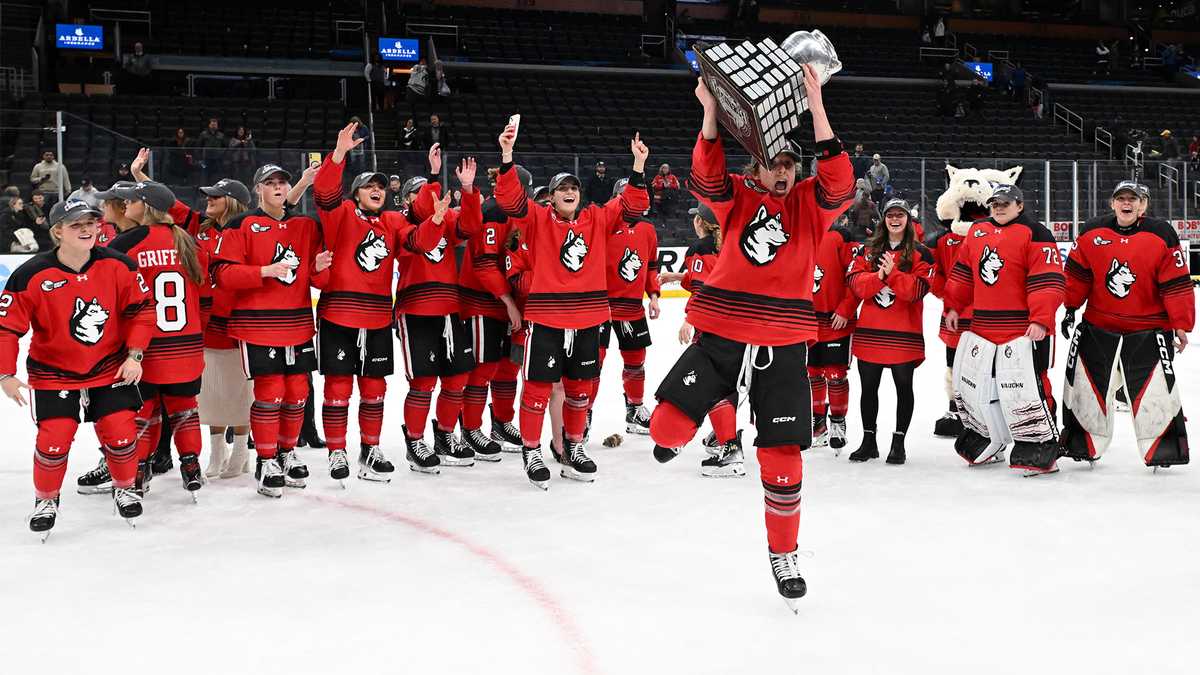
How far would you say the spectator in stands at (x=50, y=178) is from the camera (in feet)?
37.5

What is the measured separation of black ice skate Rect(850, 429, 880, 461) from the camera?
18.4 feet

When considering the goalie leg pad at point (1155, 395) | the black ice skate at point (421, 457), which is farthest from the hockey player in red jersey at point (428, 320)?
the goalie leg pad at point (1155, 395)

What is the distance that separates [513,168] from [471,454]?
1580 millimetres

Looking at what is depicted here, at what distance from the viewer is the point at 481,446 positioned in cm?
574

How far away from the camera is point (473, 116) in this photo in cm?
1981

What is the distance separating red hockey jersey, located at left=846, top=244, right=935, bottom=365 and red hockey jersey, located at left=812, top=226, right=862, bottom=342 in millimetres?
97

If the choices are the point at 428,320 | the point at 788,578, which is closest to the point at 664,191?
the point at 428,320

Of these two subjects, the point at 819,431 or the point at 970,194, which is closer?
the point at 970,194

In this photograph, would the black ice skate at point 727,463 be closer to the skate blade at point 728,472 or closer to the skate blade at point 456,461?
the skate blade at point 728,472

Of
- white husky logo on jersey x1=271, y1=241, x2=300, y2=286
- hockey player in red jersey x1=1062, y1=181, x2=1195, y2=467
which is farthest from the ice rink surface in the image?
white husky logo on jersey x1=271, y1=241, x2=300, y2=286

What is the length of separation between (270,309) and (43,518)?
1240mm

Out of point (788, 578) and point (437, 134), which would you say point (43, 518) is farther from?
point (437, 134)

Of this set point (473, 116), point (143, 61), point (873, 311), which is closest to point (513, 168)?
point (873, 311)

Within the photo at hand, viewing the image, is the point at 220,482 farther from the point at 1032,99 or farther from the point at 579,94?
the point at 1032,99
